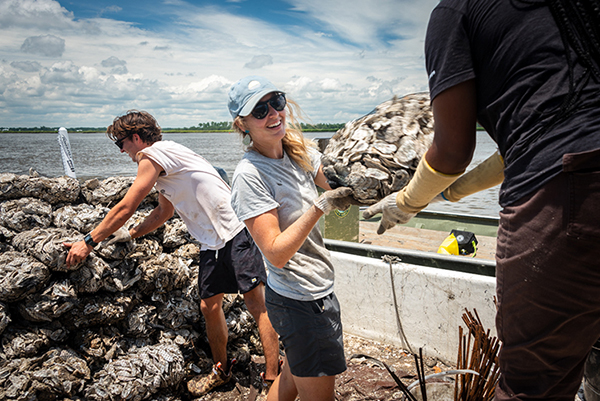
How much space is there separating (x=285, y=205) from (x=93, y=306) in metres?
2.04

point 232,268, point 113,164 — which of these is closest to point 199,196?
point 232,268

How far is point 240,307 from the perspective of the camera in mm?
3529

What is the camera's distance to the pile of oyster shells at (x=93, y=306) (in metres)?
2.52

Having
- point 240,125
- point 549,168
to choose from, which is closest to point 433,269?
point 240,125

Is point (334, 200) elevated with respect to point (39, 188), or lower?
elevated

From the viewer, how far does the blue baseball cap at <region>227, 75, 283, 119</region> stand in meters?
Answer: 1.64

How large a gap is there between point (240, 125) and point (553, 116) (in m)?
1.25

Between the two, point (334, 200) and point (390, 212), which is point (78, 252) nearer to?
point (334, 200)

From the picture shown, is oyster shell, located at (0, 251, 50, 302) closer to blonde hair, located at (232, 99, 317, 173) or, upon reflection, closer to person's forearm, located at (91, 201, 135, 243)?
person's forearm, located at (91, 201, 135, 243)

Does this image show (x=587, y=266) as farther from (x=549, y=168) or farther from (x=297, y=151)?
(x=297, y=151)

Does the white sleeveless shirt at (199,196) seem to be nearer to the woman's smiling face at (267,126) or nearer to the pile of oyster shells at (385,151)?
the woman's smiling face at (267,126)

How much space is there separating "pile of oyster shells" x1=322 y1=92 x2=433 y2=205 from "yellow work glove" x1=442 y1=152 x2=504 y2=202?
22cm

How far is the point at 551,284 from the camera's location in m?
0.93

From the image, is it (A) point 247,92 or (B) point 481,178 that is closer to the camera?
(B) point 481,178
